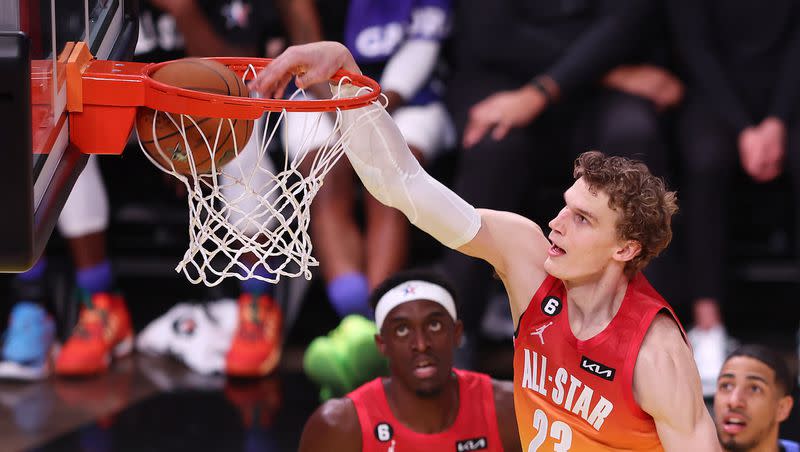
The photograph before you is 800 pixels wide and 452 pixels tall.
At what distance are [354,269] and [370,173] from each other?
81.8 inches

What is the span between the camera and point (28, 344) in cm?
553

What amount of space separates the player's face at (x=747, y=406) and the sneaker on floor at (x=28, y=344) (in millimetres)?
3189

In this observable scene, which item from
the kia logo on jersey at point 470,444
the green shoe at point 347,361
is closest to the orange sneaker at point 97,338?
the green shoe at point 347,361

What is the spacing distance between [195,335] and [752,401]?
2.87 metres

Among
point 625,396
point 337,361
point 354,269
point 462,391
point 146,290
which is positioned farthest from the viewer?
point 146,290

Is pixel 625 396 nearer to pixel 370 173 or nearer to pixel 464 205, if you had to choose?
pixel 464 205

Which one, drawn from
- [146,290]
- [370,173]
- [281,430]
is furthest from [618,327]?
[146,290]

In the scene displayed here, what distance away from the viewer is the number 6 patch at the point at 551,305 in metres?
3.07

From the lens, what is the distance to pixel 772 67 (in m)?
5.45

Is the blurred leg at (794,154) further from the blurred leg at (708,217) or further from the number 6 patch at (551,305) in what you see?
the number 6 patch at (551,305)

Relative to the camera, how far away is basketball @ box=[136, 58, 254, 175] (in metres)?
2.89

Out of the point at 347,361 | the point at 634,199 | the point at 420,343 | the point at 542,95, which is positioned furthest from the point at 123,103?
the point at 542,95

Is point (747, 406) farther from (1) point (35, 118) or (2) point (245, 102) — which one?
(1) point (35, 118)

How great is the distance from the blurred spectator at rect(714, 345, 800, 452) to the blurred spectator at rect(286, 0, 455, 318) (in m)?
1.75
